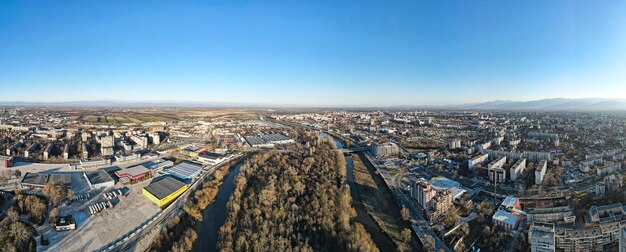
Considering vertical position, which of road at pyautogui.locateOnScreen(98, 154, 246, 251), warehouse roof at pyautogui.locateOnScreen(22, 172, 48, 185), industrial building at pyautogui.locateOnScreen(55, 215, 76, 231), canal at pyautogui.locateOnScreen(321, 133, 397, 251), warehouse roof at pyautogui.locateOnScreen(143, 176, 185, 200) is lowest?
canal at pyautogui.locateOnScreen(321, 133, 397, 251)

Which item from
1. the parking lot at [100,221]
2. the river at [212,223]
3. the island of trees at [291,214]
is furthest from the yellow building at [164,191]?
the island of trees at [291,214]

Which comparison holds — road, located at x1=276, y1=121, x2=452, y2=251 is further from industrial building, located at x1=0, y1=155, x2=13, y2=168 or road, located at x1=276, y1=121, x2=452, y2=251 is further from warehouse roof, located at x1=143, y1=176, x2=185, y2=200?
industrial building, located at x1=0, y1=155, x2=13, y2=168

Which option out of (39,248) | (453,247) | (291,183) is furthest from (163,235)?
(453,247)

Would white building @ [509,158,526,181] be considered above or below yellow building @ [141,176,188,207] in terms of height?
above

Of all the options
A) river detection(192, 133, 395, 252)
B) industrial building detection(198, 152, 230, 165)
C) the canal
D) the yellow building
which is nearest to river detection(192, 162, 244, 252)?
river detection(192, 133, 395, 252)

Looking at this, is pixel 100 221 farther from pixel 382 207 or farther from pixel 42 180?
pixel 382 207

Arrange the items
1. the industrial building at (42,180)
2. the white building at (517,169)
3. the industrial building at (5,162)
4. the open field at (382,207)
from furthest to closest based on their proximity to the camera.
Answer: the industrial building at (5,162)
the white building at (517,169)
the industrial building at (42,180)
the open field at (382,207)

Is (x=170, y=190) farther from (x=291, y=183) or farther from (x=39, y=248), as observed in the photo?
(x=291, y=183)

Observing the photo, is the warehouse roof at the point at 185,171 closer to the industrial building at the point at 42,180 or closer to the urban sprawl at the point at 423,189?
the urban sprawl at the point at 423,189
